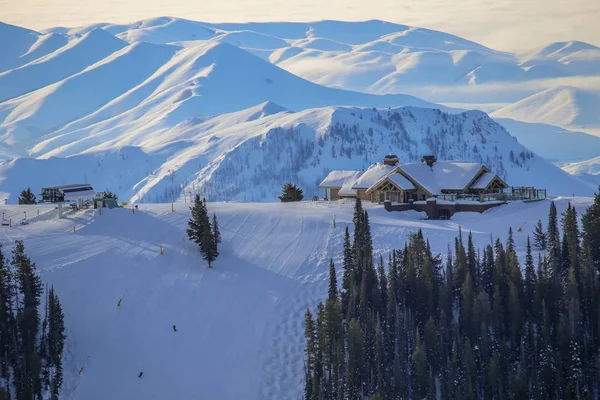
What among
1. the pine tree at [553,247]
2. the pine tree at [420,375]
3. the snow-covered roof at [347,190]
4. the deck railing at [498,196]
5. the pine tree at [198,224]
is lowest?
the pine tree at [420,375]

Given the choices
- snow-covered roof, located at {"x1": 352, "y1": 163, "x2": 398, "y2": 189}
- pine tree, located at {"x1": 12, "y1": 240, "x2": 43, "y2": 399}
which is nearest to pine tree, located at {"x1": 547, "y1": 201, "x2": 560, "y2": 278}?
snow-covered roof, located at {"x1": 352, "y1": 163, "x2": 398, "y2": 189}

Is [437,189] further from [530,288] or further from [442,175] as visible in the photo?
[530,288]

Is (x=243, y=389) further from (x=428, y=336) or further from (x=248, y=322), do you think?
(x=428, y=336)

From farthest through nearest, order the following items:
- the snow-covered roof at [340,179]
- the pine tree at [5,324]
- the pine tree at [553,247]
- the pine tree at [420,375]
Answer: the snow-covered roof at [340,179], the pine tree at [553,247], the pine tree at [5,324], the pine tree at [420,375]

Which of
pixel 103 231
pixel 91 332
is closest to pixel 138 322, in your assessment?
pixel 91 332

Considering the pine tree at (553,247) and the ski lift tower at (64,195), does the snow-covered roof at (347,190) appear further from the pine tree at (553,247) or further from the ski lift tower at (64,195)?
the pine tree at (553,247)

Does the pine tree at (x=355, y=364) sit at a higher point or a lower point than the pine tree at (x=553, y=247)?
lower

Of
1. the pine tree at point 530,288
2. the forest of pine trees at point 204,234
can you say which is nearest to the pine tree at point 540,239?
the pine tree at point 530,288
